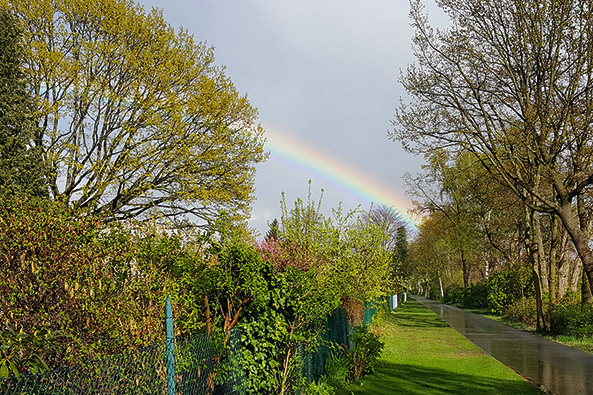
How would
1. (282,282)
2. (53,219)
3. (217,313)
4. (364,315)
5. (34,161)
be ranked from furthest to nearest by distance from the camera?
(34,161) → (364,315) → (282,282) → (217,313) → (53,219)

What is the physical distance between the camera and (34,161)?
17.2 m

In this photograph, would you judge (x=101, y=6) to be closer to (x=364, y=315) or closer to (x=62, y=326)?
(x=364, y=315)

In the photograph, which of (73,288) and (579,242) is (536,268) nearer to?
(579,242)

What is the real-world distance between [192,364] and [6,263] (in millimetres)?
1889

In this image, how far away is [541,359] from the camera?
1333cm

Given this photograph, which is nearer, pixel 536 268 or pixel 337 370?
pixel 337 370

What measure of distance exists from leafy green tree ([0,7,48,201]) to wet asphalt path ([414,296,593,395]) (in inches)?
610

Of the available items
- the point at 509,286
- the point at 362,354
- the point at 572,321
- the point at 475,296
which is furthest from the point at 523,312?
the point at 362,354

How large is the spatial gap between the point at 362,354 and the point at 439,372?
2.18 metres

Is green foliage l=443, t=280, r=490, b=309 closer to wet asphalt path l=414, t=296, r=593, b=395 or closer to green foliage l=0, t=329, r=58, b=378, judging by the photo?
wet asphalt path l=414, t=296, r=593, b=395

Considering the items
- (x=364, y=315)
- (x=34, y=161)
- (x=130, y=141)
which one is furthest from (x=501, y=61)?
(x=34, y=161)

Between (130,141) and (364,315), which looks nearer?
(364,315)

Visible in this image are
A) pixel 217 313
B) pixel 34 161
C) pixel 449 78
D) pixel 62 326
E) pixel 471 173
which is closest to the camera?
pixel 62 326

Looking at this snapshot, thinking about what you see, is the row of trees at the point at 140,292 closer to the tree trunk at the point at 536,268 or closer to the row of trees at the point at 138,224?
the row of trees at the point at 138,224
